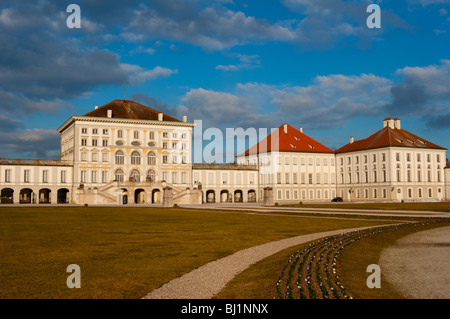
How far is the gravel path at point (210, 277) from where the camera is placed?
26.5ft

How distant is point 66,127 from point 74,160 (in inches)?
393

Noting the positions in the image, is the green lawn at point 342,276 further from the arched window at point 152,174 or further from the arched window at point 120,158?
the arched window at point 152,174

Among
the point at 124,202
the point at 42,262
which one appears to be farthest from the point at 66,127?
the point at 42,262

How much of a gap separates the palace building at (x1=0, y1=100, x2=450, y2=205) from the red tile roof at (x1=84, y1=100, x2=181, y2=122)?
16 centimetres

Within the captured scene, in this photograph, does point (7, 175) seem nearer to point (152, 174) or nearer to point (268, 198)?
point (152, 174)

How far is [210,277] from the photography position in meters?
9.43

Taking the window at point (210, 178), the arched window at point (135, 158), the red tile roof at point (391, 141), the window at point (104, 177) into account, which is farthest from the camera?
the window at point (210, 178)

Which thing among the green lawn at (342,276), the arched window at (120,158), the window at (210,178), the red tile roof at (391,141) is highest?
the red tile roof at (391,141)

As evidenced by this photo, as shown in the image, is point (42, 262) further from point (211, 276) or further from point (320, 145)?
point (320, 145)

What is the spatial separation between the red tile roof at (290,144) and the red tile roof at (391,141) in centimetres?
545

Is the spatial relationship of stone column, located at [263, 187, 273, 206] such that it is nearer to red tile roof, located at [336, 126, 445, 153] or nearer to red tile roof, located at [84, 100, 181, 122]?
red tile roof, located at [336, 126, 445, 153]

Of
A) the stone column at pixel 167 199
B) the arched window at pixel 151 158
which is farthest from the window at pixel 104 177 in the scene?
the stone column at pixel 167 199

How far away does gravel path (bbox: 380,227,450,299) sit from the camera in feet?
27.5

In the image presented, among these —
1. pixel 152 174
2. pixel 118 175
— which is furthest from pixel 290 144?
pixel 118 175
